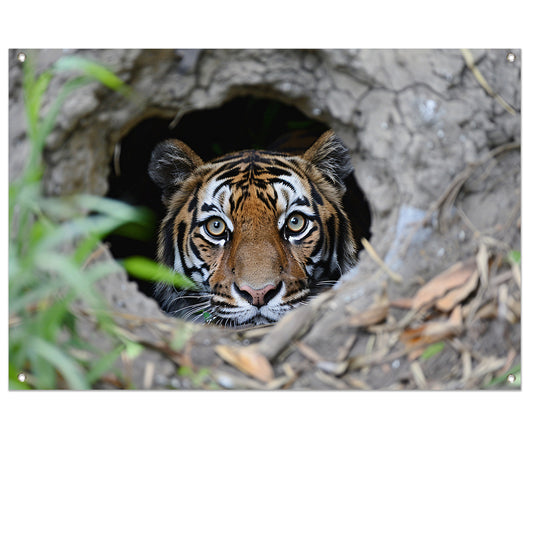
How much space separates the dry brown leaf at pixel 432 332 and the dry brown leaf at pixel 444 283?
0.06m

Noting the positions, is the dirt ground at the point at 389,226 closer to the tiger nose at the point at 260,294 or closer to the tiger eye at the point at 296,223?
the tiger nose at the point at 260,294

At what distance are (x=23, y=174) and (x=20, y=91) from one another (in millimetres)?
251

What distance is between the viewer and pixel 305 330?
1.65m

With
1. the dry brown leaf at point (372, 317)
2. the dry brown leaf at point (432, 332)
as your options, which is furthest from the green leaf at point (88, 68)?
the dry brown leaf at point (432, 332)

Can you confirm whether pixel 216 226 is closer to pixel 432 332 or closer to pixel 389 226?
pixel 389 226

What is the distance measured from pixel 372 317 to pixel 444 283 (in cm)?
23

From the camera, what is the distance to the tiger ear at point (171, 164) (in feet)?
7.54

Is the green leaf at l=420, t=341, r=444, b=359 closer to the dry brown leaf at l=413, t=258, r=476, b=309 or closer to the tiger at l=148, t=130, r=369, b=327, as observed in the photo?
the dry brown leaf at l=413, t=258, r=476, b=309

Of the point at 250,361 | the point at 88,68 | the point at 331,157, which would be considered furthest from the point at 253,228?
the point at 88,68

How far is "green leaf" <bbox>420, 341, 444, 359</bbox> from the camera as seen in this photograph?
160 centimetres

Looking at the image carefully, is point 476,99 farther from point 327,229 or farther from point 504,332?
point 327,229

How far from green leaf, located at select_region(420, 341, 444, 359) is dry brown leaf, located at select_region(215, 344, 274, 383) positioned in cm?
43

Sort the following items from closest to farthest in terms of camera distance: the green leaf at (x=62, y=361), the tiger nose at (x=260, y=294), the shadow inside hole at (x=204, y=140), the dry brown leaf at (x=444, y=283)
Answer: the green leaf at (x=62, y=361) < the dry brown leaf at (x=444, y=283) < the tiger nose at (x=260, y=294) < the shadow inside hole at (x=204, y=140)

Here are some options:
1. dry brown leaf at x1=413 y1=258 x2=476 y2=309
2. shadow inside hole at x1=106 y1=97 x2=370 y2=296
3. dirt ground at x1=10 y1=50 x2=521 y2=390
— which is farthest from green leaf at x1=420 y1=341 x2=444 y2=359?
shadow inside hole at x1=106 y1=97 x2=370 y2=296
